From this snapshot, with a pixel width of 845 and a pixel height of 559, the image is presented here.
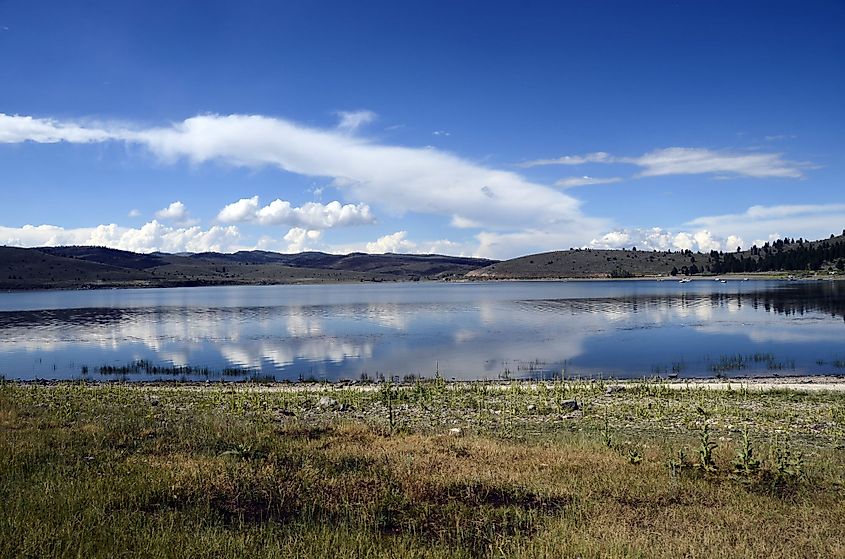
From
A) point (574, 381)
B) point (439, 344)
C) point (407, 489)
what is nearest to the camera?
point (407, 489)

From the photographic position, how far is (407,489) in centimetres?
951

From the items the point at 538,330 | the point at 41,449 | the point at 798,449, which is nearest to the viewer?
the point at 41,449

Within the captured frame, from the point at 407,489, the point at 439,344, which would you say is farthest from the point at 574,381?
the point at 407,489

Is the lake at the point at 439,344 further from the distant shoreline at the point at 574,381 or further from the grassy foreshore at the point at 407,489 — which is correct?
the grassy foreshore at the point at 407,489

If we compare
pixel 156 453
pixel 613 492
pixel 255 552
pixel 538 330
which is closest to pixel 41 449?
pixel 156 453

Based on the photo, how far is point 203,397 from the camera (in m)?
24.1

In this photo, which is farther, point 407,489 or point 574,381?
point 574,381

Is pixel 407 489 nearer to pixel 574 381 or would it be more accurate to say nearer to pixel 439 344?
pixel 574 381

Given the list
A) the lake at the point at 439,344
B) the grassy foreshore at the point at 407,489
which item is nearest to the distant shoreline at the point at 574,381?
the lake at the point at 439,344

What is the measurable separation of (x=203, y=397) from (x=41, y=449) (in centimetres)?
1306

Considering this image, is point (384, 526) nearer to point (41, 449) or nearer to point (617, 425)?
point (41, 449)

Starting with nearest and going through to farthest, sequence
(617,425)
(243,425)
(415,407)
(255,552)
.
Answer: (255,552)
(243,425)
(617,425)
(415,407)

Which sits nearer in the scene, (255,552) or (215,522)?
(255,552)

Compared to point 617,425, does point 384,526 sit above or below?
above
